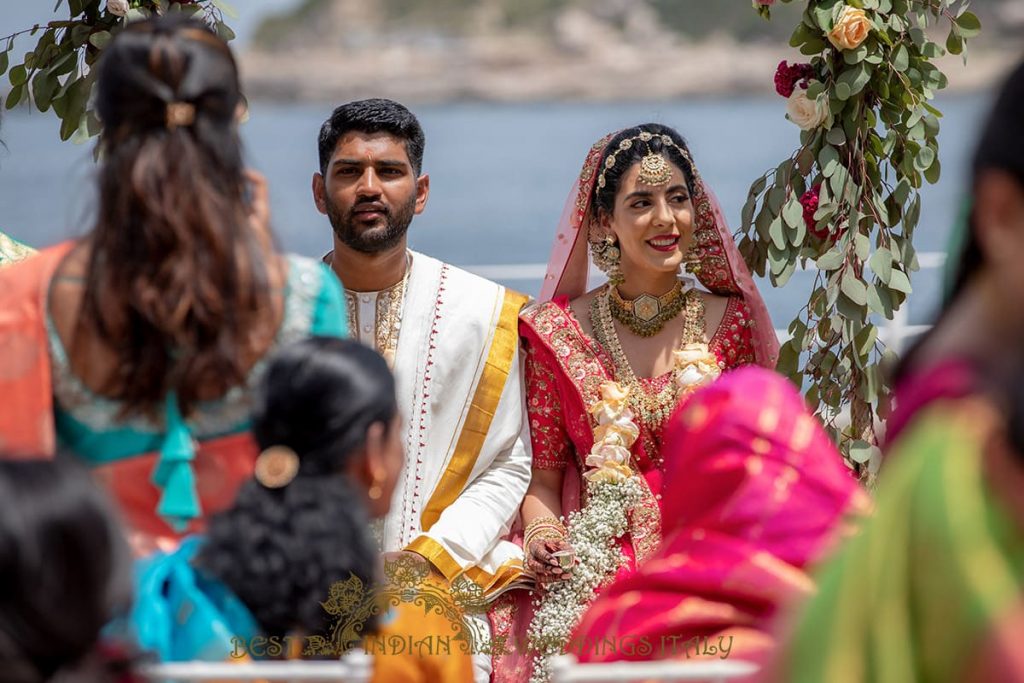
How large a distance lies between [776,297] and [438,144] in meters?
30.2

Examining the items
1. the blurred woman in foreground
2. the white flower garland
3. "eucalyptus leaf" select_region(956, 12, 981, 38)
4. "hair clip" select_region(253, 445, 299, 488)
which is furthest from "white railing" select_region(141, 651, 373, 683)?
"eucalyptus leaf" select_region(956, 12, 981, 38)

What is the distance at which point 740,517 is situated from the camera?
1.84 m

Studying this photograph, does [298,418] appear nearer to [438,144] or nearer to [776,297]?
[776,297]

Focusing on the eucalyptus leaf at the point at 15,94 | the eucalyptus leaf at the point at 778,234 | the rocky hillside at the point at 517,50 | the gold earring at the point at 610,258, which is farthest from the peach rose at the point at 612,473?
the rocky hillside at the point at 517,50

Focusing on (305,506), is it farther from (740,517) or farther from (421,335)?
(421,335)

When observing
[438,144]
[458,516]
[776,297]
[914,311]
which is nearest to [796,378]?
[458,516]

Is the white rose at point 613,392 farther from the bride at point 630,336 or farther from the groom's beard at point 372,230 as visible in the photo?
the groom's beard at point 372,230

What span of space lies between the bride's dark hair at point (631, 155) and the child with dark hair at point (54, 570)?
2266 mm

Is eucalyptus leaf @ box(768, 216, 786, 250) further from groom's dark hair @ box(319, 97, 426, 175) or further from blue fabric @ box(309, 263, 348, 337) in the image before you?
blue fabric @ box(309, 263, 348, 337)

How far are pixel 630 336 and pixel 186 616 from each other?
191 centimetres

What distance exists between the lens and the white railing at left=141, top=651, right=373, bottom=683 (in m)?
1.65

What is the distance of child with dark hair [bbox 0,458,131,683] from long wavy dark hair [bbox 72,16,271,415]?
51cm

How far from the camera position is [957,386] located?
1.48 m

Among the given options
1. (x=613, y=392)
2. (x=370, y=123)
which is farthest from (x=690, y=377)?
(x=370, y=123)
